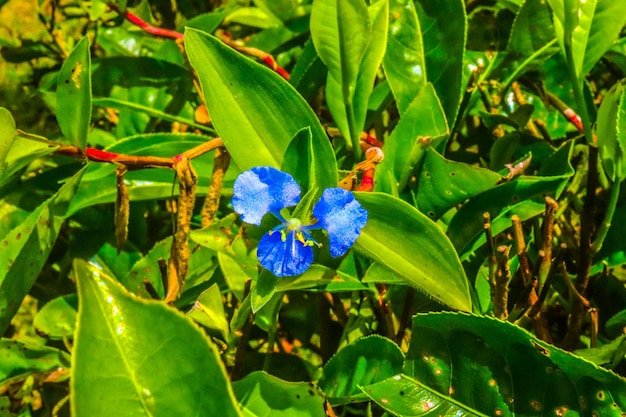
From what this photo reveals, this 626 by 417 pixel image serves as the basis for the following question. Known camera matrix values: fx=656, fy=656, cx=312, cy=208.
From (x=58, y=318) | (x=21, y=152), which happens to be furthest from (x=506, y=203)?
(x=58, y=318)

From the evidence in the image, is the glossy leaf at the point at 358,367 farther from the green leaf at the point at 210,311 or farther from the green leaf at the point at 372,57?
the green leaf at the point at 372,57

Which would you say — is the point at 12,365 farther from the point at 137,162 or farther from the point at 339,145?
the point at 339,145

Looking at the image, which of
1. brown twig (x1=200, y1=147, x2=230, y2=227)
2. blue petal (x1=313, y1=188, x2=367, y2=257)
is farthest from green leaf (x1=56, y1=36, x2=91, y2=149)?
blue petal (x1=313, y1=188, x2=367, y2=257)

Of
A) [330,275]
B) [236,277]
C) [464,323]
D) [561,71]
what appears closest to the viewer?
[464,323]

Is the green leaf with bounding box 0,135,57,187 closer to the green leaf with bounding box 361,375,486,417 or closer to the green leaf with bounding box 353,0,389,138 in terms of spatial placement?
the green leaf with bounding box 353,0,389,138

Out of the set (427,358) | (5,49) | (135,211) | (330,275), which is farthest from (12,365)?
(5,49)
